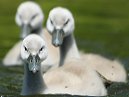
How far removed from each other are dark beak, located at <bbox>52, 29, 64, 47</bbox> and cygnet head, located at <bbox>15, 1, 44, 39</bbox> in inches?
106

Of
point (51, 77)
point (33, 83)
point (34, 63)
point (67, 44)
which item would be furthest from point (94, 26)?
point (34, 63)

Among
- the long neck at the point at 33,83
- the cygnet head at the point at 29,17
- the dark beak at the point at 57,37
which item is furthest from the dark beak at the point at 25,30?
the long neck at the point at 33,83

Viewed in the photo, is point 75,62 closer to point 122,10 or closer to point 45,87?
point 45,87

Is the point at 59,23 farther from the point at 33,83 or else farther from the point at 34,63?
the point at 34,63

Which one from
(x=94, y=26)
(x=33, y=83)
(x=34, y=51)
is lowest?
(x=33, y=83)

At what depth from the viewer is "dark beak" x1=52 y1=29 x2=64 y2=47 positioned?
11.2 metres

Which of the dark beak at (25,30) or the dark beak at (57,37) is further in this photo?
the dark beak at (25,30)

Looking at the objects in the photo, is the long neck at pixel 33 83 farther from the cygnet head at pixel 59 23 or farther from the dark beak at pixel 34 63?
the cygnet head at pixel 59 23

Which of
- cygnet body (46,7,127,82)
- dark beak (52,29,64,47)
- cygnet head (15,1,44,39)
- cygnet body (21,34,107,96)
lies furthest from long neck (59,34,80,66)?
cygnet head (15,1,44,39)

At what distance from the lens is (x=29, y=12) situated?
1455 centimetres

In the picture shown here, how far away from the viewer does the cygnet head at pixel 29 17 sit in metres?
14.5

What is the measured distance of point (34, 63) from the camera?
9.69 meters

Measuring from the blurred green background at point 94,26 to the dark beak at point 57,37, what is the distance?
71.7 inches

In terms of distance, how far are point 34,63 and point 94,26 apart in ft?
27.2
